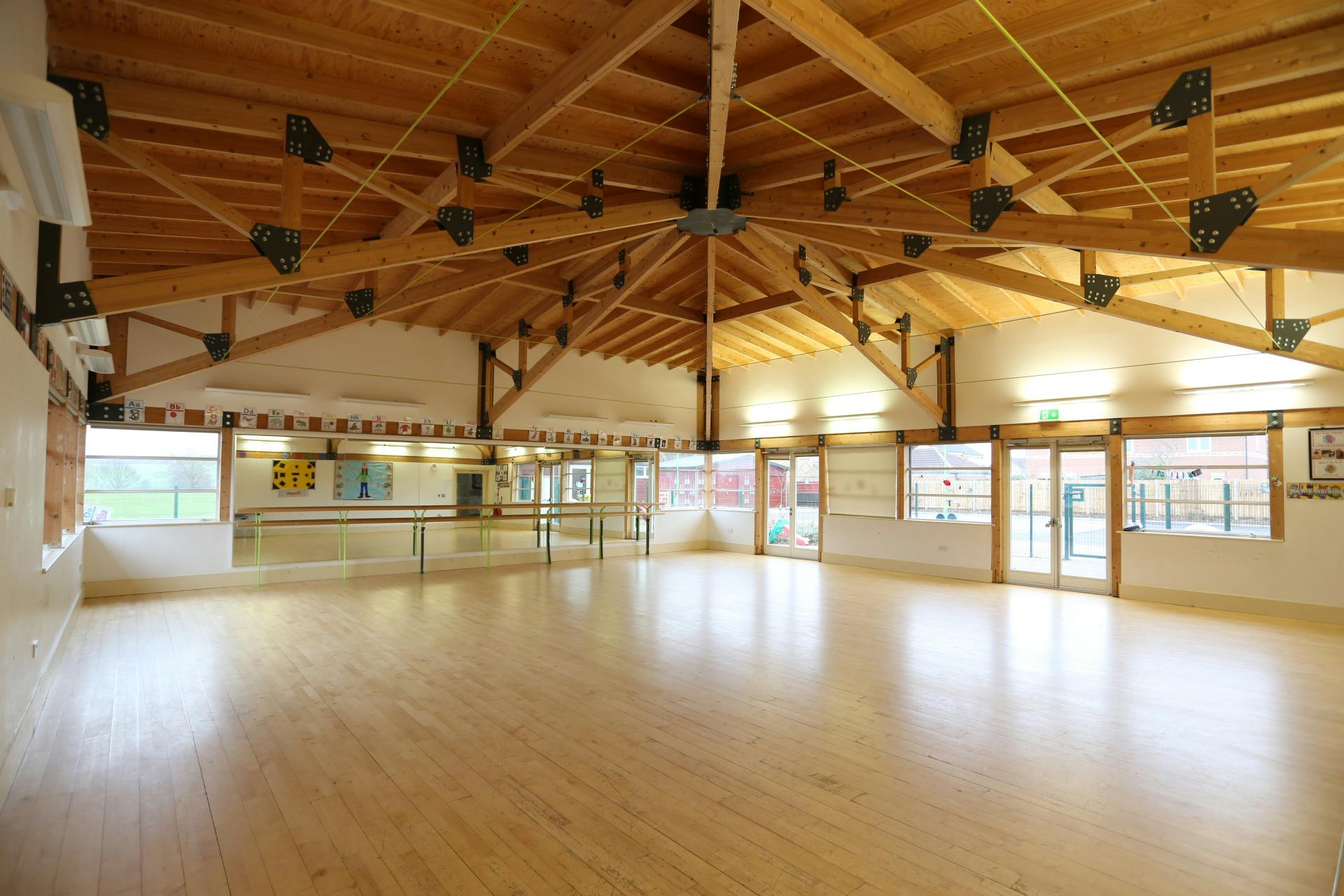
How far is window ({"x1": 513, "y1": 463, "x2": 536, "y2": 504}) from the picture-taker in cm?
1509

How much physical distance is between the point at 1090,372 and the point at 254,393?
1065cm

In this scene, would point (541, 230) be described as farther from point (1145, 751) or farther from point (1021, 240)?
point (1145, 751)

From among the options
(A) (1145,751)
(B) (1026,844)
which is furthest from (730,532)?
(B) (1026,844)

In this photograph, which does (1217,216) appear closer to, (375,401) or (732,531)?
(375,401)

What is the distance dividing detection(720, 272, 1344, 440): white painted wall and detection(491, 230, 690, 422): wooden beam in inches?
169

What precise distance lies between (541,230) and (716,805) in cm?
430

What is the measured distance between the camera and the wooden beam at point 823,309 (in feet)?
22.9

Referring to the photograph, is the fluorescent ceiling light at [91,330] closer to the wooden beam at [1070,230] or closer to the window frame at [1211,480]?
the wooden beam at [1070,230]

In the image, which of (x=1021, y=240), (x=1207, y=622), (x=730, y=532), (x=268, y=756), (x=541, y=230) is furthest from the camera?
(x=730, y=532)

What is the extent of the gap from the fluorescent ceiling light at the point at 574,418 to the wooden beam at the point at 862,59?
794 centimetres

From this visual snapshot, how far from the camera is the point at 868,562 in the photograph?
10.9 m

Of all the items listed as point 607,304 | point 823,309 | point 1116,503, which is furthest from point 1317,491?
point 607,304

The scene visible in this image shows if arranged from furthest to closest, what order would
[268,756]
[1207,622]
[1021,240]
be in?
[1207,622]
[1021,240]
[268,756]

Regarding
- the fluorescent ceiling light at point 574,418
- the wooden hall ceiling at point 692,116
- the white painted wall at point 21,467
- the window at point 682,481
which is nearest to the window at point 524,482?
the window at point 682,481
